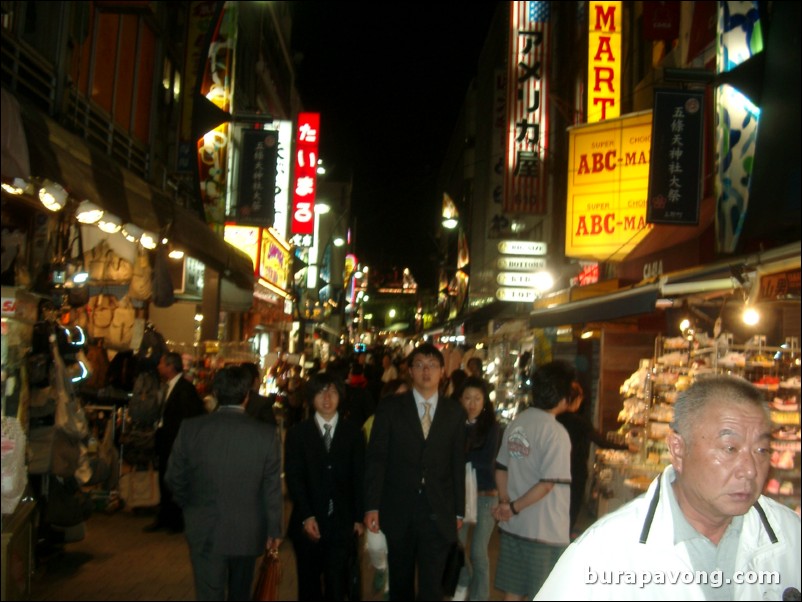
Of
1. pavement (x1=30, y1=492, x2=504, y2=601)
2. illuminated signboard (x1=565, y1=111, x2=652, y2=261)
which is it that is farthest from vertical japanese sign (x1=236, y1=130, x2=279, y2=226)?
pavement (x1=30, y1=492, x2=504, y2=601)

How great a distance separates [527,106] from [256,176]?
6.95 meters

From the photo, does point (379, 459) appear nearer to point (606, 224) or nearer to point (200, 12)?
point (606, 224)

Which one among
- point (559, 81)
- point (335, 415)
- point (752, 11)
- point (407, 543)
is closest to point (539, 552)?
point (407, 543)

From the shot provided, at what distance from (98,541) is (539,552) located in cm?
551

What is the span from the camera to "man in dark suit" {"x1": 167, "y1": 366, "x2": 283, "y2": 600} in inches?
206

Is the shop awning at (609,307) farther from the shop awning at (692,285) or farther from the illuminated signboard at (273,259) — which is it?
the illuminated signboard at (273,259)

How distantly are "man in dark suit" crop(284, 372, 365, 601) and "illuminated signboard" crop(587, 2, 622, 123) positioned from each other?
9.64 meters

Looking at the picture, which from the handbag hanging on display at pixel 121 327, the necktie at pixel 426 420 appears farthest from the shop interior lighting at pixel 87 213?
the necktie at pixel 426 420

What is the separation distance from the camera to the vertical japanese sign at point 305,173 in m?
25.0

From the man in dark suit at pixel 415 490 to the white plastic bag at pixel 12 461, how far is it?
2.50 meters

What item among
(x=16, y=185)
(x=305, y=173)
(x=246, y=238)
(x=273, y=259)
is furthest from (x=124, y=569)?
(x=305, y=173)

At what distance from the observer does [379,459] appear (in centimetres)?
593

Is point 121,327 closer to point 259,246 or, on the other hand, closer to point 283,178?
point 259,246

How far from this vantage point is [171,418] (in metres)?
9.46
